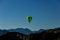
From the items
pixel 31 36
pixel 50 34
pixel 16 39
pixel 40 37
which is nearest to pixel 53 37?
pixel 50 34

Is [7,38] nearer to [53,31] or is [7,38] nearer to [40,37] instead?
[40,37]

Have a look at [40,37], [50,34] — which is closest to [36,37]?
[40,37]

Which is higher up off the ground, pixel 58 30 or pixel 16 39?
pixel 58 30

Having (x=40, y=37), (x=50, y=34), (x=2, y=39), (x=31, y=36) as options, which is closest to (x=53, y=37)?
(x=50, y=34)

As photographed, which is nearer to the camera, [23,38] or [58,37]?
[58,37]

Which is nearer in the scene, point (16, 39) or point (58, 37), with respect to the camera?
point (58, 37)

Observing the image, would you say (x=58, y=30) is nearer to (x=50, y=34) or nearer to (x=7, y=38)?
(x=50, y=34)

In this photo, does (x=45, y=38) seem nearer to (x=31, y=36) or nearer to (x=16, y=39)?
(x=31, y=36)
